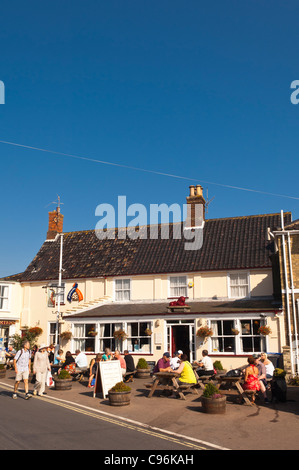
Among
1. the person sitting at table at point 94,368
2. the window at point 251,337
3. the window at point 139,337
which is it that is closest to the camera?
the person sitting at table at point 94,368

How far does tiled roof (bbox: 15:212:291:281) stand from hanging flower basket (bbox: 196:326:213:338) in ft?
14.7

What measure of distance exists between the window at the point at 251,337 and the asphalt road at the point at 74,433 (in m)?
12.5

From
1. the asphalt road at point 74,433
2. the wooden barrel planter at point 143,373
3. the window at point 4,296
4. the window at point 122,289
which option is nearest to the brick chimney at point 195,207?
the window at point 122,289

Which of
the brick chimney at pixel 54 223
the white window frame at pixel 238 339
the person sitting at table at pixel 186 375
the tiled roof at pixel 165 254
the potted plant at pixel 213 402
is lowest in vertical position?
the potted plant at pixel 213 402

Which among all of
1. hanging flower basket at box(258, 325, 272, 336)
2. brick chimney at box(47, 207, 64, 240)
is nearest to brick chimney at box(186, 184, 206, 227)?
hanging flower basket at box(258, 325, 272, 336)

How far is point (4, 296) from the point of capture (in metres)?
31.5

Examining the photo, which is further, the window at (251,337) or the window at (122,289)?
the window at (122,289)

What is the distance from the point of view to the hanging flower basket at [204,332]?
76.9 ft

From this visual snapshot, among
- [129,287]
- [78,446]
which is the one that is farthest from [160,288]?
[78,446]

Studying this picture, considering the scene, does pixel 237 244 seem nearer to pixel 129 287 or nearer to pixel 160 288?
pixel 160 288

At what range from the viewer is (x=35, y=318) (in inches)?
1235

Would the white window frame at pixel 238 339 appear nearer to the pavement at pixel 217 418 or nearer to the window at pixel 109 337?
the window at pixel 109 337

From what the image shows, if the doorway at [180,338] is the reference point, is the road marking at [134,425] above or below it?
below

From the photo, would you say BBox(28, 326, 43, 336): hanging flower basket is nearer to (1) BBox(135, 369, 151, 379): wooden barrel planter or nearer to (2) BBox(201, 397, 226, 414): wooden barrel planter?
(1) BBox(135, 369, 151, 379): wooden barrel planter
